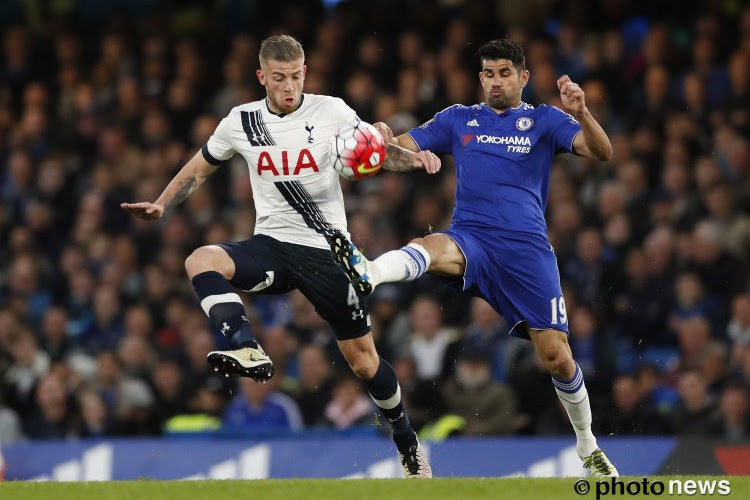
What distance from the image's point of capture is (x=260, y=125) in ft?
30.5

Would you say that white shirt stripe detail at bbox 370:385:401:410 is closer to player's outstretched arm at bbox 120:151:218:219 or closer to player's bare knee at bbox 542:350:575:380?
player's bare knee at bbox 542:350:575:380

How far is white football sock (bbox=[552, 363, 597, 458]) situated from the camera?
31.8ft

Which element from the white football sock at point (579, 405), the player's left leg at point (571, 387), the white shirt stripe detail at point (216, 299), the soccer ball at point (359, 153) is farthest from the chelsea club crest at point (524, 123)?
the white shirt stripe detail at point (216, 299)

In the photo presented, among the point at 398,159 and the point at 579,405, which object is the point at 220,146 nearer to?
the point at 398,159

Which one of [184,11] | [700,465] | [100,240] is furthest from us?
Answer: [184,11]

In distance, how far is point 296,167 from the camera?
30.2 feet

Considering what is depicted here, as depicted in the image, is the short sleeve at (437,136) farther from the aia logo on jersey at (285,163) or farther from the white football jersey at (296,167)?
the aia logo on jersey at (285,163)

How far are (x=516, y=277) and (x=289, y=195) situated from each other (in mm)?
1509

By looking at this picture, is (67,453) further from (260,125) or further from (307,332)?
(260,125)

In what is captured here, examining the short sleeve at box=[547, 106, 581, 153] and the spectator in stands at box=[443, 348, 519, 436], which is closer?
the short sleeve at box=[547, 106, 581, 153]

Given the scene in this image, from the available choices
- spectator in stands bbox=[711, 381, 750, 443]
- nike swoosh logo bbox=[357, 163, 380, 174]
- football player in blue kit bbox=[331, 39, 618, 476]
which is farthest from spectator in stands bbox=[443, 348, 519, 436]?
nike swoosh logo bbox=[357, 163, 380, 174]

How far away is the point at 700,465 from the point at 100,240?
23.0 ft

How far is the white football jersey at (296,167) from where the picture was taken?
9213 millimetres

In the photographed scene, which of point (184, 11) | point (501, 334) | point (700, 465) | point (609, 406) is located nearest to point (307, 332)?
point (501, 334)
